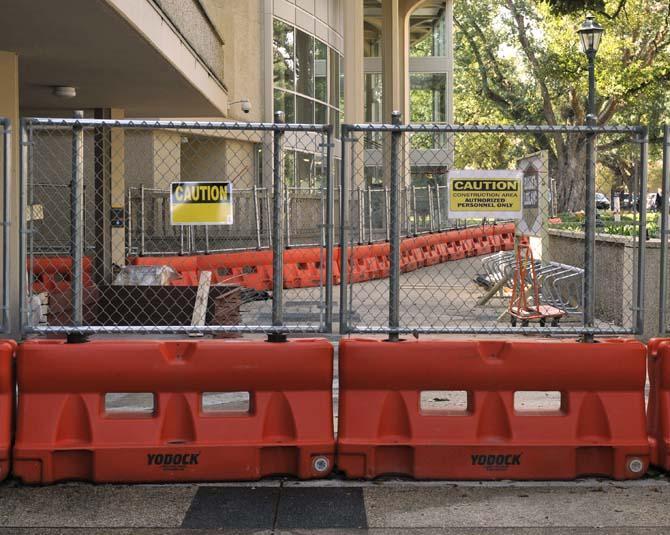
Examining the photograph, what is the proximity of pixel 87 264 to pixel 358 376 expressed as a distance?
442 inches

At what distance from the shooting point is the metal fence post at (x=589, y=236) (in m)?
A: 6.61

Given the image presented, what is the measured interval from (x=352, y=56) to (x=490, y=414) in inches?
1306

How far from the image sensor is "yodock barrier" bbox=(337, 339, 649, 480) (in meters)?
6.46

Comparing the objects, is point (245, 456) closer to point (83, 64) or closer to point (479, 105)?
point (83, 64)

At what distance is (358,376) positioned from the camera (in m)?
6.45

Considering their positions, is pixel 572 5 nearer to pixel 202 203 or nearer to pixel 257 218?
pixel 202 203

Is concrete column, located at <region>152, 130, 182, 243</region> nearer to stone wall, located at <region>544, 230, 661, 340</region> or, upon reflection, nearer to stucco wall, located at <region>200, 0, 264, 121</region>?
stucco wall, located at <region>200, 0, 264, 121</region>

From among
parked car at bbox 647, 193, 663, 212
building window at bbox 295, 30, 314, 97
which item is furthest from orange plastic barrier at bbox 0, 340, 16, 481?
building window at bbox 295, 30, 314, 97

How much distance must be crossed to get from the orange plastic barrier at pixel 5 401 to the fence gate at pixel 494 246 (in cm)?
211

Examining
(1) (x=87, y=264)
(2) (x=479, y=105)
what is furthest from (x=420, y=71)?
(1) (x=87, y=264)

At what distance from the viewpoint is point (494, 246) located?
31.7 metres

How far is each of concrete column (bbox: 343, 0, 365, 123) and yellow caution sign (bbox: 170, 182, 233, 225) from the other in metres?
32.3

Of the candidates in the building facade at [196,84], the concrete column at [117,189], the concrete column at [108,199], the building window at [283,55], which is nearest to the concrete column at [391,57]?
the building facade at [196,84]

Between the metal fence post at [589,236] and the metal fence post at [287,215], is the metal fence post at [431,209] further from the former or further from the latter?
the metal fence post at [589,236]
